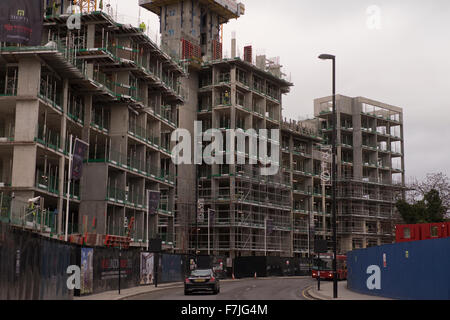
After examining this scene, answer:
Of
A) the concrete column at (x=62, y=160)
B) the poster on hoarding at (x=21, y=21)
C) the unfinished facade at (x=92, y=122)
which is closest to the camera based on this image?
the poster on hoarding at (x=21, y=21)

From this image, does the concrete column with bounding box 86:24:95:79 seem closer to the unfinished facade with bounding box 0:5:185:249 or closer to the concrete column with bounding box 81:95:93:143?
the unfinished facade with bounding box 0:5:185:249

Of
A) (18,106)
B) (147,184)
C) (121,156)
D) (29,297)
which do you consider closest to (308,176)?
(147,184)

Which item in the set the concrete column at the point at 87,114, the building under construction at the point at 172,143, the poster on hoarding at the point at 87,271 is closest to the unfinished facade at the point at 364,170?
the building under construction at the point at 172,143

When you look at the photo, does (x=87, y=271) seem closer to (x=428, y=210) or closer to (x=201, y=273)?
(x=201, y=273)

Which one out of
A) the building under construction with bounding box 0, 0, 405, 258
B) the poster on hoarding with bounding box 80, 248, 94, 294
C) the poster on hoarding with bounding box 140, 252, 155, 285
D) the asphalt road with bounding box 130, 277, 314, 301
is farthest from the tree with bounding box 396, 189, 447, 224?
the poster on hoarding with bounding box 80, 248, 94, 294

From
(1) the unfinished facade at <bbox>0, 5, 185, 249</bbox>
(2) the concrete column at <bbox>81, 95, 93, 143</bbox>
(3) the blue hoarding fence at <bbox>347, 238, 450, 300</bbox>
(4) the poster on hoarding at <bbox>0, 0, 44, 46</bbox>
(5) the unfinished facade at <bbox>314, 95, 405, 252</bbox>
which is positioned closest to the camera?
(3) the blue hoarding fence at <bbox>347, 238, 450, 300</bbox>

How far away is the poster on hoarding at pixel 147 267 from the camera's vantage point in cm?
4362

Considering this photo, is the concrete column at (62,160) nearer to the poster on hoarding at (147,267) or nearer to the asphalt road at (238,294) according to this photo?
the poster on hoarding at (147,267)

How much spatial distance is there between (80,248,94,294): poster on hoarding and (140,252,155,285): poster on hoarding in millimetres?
11339

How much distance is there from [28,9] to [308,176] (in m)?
68.9

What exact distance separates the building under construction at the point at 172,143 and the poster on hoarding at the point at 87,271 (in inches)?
177

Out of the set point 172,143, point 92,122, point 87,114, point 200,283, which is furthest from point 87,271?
point 172,143

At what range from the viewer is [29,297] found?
61.2 ft

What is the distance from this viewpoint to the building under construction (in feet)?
150
